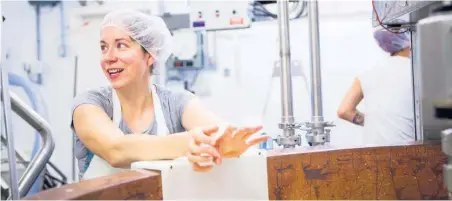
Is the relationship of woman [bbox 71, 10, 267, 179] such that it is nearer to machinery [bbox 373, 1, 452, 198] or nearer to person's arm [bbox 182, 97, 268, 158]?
person's arm [bbox 182, 97, 268, 158]

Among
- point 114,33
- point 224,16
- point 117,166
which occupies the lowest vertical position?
point 117,166

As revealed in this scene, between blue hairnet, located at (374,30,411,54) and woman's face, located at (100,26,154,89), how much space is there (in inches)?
42.3

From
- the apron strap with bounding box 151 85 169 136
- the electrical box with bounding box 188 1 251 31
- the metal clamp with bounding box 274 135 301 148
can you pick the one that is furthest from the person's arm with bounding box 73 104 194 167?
the electrical box with bounding box 188 1 251 31

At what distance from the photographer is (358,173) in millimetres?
1171

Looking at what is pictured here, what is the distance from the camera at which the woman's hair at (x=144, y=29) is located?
1.67 m

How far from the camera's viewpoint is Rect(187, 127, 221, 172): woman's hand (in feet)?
3.44

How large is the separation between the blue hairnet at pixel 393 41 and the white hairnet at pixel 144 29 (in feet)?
3.16

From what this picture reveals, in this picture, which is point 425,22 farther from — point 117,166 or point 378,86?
point 378,86

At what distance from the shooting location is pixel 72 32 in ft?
12.0

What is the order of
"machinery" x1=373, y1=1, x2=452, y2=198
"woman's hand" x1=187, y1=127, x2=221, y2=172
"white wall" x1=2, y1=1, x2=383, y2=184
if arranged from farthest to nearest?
1. "white wall" x1=2, y1=1, x2=383, y2=184
2. "woman's hand" x1=187, y1=127, x2=221, y2=172
3. "machinery" x1=373, y1=1, x2=452, y2=198

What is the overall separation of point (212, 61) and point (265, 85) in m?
0.47

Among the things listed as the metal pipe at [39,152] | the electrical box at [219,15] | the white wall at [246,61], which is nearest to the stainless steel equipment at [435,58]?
the metal pipe at [39,152]

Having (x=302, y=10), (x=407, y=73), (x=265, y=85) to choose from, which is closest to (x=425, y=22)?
(x=407, y=73)

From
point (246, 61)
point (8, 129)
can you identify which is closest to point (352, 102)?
point (246, 61)
